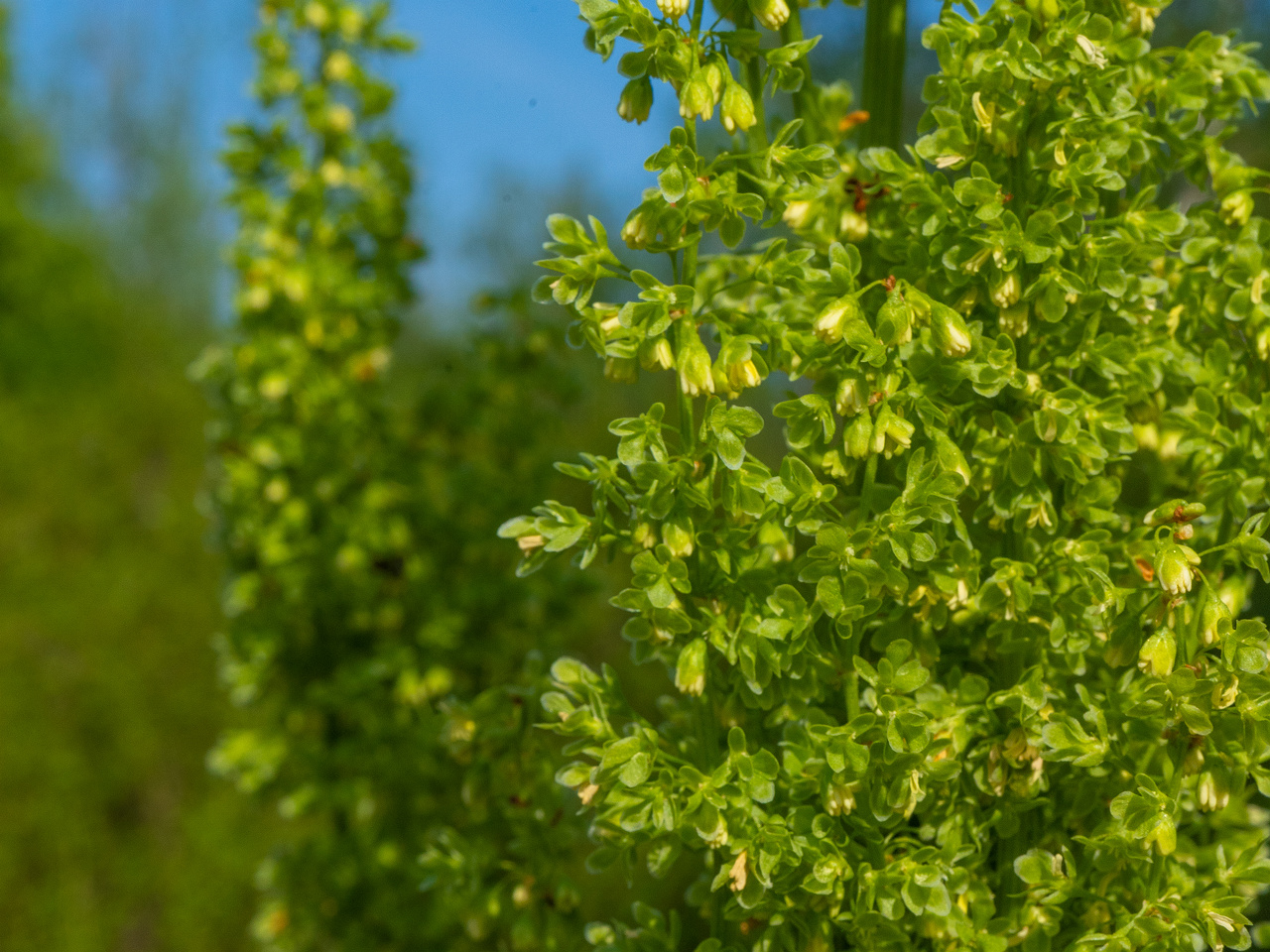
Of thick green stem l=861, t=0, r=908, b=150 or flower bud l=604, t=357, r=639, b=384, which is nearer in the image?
flower bud l=604, t=357, r=639, b=384

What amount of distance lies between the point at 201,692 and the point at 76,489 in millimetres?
3055

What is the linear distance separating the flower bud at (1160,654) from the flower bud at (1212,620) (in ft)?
0.07

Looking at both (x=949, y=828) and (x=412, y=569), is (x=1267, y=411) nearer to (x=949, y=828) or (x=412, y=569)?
(x=949, y=828)

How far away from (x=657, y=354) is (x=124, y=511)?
26.6 ft

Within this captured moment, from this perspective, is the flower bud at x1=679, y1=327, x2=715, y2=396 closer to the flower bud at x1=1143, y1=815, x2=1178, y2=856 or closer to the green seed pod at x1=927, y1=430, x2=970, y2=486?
the green seed pod at x1=927, y1=430, x2=970, y2=486

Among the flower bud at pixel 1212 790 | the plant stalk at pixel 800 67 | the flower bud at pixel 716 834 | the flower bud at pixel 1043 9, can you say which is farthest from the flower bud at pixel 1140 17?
Answer: the flower bud at pixel 716 834

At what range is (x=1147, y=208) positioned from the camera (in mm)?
882

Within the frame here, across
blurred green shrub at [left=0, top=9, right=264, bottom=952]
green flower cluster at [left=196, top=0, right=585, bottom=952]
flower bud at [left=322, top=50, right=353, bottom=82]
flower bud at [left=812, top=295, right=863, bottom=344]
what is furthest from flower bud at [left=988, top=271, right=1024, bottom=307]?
blurred green shrub at [left=0, top=9, right=264, bottom=952]

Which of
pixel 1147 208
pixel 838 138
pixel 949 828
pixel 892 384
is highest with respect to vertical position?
pixel 838 138

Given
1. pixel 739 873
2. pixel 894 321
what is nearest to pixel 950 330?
pixel 894 321

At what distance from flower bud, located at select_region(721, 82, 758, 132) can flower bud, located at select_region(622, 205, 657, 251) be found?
9 centimetres

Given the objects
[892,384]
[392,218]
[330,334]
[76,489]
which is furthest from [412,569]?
[76,489]

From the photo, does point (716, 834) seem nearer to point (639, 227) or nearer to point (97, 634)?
point (639, 227)

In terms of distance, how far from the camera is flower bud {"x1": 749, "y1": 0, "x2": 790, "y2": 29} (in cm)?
80
